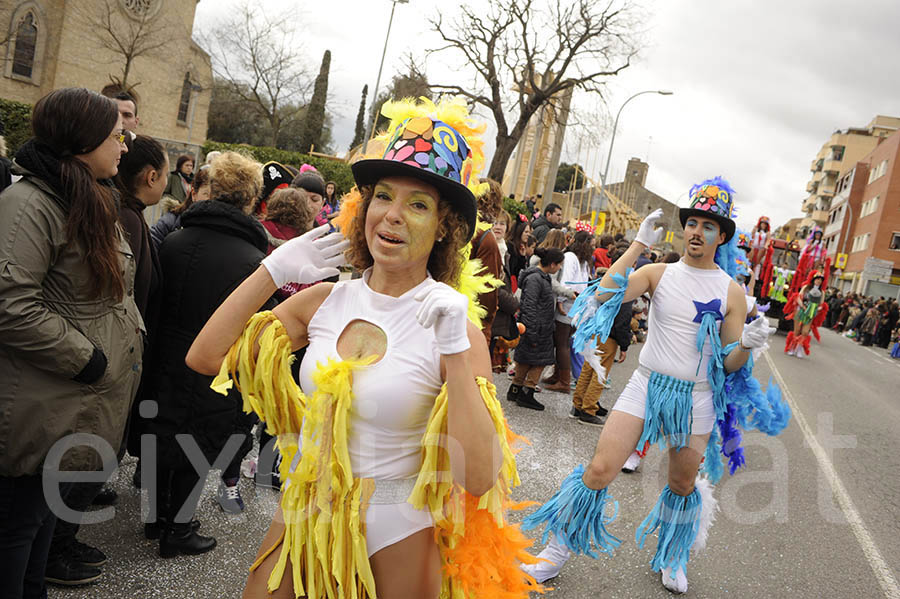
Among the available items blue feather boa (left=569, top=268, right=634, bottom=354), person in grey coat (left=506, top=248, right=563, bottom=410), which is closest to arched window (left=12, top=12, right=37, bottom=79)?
person in grey coat (left=506, top=248, right=563, bottom=410)

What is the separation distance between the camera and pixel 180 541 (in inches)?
120

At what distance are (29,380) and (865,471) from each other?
750 centimetres

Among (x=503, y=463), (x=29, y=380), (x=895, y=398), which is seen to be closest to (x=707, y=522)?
(x=503, y=463)

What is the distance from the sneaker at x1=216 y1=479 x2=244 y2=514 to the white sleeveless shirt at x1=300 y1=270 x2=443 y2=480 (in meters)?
2.12

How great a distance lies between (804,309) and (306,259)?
53.7 feet

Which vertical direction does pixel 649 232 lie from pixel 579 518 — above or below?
above

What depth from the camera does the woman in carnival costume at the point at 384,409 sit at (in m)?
1.71

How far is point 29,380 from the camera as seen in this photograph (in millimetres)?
2139

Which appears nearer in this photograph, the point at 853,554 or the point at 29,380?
the point at 29,380

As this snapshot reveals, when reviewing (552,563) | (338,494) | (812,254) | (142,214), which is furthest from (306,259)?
(812,254)

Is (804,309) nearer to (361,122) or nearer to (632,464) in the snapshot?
(632,464)

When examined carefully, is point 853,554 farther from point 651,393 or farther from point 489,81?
point 489,81

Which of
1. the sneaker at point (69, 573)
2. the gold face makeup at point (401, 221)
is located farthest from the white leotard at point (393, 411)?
the sneaker at point (69, 573)

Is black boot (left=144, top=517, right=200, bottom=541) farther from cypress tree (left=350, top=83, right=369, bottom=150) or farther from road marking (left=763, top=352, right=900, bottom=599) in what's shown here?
cypress tree (left=350, top=83, right=369, bottom=150)
